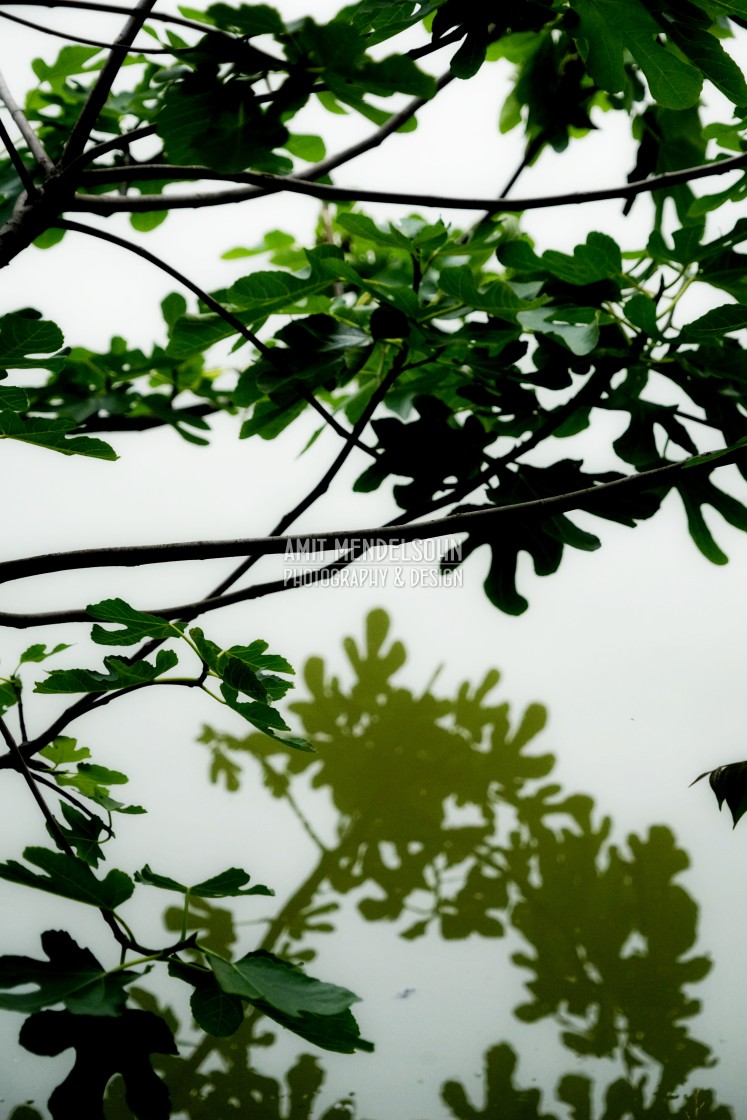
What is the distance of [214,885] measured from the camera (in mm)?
515

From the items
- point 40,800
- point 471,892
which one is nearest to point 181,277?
point 40,800

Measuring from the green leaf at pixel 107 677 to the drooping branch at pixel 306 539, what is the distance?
9cm

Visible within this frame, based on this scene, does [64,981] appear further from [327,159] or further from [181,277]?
[327,159]

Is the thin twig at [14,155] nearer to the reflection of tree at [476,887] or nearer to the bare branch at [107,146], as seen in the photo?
the bare branch at [107,146]

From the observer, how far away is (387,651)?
1475mm

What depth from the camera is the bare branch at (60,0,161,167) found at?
0.47 meters

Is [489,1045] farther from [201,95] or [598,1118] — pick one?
[201,95]

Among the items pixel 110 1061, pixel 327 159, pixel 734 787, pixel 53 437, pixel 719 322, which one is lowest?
pixel 110 1061

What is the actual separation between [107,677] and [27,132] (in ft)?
1.26

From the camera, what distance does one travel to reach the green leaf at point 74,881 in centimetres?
45

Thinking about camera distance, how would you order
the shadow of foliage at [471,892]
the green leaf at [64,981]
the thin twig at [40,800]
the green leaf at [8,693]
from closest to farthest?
the green leaf at [64,981], the thin twig at [40,800], the green leaf at [8,693], the shadow of foliage at [471,892]

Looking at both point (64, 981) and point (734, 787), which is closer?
point (64, 981)

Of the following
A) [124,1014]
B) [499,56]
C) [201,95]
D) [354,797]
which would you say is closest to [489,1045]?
[354,797]

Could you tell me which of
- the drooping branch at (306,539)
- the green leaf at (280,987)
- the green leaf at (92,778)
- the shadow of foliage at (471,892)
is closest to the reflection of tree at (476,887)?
the shadow of foliage at (471,892)
